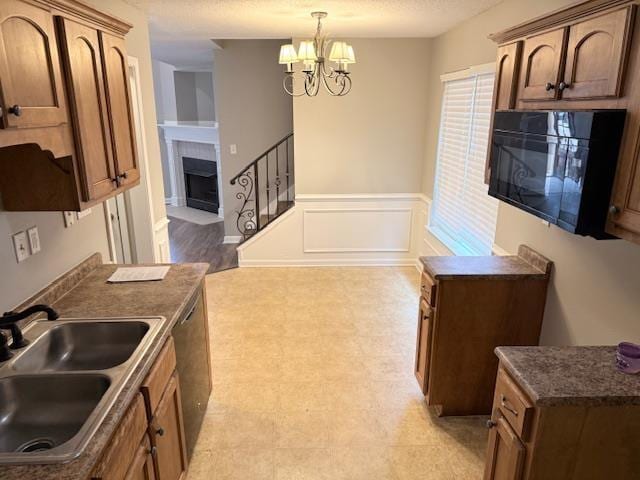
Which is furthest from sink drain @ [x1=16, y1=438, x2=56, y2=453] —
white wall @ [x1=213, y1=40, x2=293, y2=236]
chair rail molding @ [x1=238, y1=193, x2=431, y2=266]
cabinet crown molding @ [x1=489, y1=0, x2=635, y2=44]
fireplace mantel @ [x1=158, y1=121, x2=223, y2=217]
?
fireplace mantel @ [x1=158, y1=121, x2=223, y2=217]

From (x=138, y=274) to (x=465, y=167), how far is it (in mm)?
2797

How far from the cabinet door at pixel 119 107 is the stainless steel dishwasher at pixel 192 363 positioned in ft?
2.50

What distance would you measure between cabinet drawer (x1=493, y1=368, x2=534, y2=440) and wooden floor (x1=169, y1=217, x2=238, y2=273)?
154 inches

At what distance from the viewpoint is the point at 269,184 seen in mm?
5988

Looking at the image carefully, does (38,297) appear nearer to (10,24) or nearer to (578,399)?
(10,24)

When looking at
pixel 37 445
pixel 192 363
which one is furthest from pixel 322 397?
pixel 37 445

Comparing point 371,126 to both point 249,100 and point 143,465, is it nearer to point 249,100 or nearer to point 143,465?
point 249,100

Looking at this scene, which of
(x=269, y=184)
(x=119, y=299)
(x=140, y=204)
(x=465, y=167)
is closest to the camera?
(x=119, y=299)

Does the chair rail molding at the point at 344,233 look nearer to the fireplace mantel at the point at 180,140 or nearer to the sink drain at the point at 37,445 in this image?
the fireplace mantel at the point at 180,140

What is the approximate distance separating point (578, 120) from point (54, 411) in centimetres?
213

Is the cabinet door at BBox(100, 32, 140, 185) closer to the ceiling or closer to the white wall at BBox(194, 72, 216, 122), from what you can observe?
the ceiling

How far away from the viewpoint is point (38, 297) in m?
2.00

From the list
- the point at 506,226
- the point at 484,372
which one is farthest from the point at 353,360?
the point at 506,226

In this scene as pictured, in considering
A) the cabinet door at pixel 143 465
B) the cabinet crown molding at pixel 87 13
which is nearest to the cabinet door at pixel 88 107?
the cabinet crown molding at pixel 87 13
